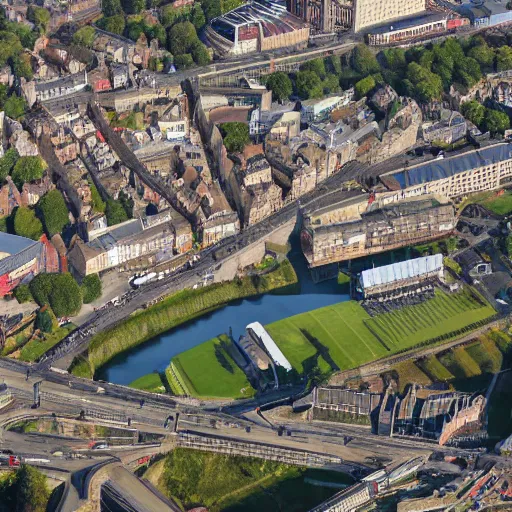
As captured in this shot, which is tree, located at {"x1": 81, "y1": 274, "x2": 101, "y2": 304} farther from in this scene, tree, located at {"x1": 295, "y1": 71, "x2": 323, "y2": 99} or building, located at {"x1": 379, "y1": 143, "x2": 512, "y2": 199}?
tree, located at {"x1": 295, "y1": 71, "x2": 323, "y2": 99}

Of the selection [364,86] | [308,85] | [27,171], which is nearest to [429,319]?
[364,86]

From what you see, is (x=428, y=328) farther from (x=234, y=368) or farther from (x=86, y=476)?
(x=86, y=476)

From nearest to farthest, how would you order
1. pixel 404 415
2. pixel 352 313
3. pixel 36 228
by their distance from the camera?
pixel 404 415
pixel 352 313
pixel 36 228

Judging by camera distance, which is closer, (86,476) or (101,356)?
(86,476)

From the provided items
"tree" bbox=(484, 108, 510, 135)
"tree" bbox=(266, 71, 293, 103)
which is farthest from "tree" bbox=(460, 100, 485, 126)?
"tree" bbox=(266, 71, 293, 103)

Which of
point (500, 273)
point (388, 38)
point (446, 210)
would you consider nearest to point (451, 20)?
point (388, 38)

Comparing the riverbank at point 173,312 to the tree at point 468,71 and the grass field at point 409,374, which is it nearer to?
the grass field at point 409,374

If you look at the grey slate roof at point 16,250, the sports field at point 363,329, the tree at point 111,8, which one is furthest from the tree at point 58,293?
the tree at point 111,8
